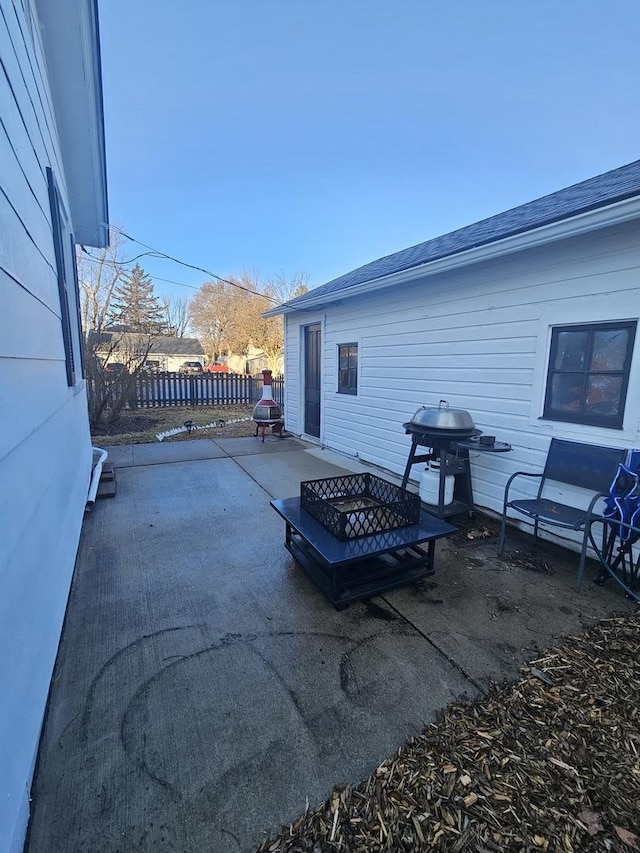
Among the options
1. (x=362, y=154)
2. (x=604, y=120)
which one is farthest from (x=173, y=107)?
(x=604, y=120)

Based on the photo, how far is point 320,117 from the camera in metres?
8.39

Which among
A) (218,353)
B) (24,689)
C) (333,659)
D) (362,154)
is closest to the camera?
(24,689)

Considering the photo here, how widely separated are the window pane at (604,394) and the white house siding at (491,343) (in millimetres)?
119

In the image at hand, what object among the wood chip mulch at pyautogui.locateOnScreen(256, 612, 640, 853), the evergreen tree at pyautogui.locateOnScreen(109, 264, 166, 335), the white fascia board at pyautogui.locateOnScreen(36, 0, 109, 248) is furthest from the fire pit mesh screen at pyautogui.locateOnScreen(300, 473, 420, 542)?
the evergreen tree at pyautogui.locateOnScreen(109, 264, 166, 335)

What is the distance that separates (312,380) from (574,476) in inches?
199

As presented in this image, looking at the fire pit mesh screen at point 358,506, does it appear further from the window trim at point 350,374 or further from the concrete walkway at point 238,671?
the window trim at point 350,374

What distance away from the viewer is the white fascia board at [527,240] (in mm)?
2445

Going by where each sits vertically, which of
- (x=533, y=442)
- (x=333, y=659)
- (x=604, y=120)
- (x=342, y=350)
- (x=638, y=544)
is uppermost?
(x=604, y=120)

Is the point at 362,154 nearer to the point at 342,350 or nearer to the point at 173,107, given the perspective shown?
the point at 173,107

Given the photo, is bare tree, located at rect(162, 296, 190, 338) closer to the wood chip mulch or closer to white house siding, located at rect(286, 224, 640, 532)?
white house siding, located at rect(286, 224, 640, 532)

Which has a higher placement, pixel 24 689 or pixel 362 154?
pixel 362 154

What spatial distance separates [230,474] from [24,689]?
3.70 m

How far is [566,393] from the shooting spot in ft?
10.4

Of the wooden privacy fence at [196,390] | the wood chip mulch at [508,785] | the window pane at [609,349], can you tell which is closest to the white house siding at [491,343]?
the window pane at [609,349]
